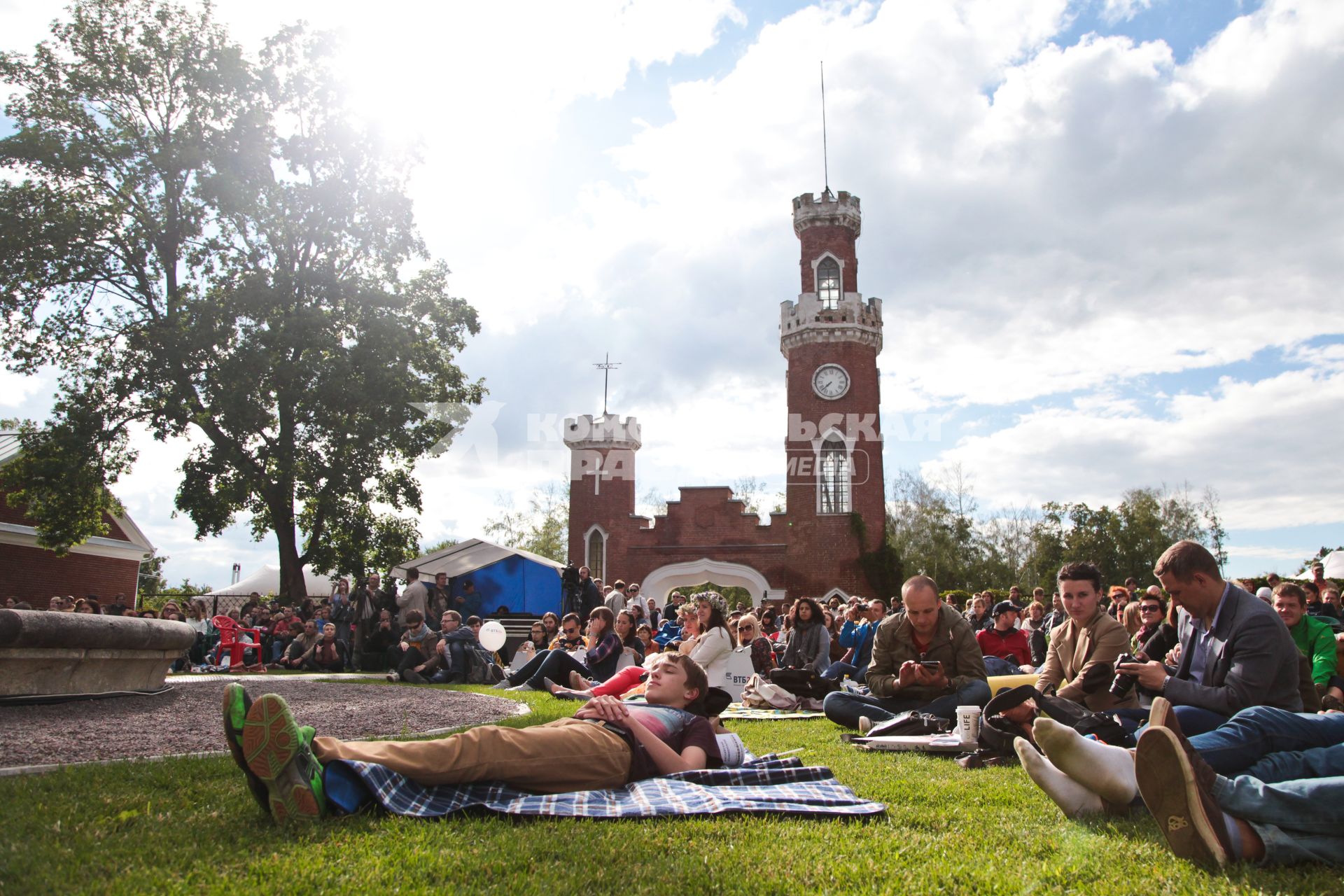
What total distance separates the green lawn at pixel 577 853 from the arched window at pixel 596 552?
2836 cm

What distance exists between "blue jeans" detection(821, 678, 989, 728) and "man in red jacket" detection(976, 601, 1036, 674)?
134 inches

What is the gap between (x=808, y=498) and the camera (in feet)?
99.3

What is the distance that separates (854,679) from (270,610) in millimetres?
14016

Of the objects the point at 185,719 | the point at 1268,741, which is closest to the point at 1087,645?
the point at 1268,741

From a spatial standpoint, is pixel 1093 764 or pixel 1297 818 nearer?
pixel 1297 818

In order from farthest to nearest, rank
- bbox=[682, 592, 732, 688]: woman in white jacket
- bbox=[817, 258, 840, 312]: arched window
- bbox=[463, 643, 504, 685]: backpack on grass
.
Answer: bbox=[817, 258, 840, 312]: arched window, bbox=[463, 643, 504, 685]: backpack on grass, bbox=[682, 592, 732, 688]: woman in white jacket

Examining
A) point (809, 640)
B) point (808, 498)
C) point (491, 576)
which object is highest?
point (808, 498)

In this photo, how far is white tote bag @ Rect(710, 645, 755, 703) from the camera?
1004 cm

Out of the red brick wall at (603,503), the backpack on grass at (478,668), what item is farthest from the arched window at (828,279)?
the backpack on grass at (478,668)

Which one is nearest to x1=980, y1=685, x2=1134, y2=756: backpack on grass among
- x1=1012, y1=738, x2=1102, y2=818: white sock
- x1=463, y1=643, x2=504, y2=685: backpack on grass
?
x1=1012, y1=738, x2=1102, y2=818: white sock

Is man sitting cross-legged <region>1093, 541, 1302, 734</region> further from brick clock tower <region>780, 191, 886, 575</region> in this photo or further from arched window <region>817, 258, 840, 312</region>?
arched window <region>817, 258, 840, 312</region>

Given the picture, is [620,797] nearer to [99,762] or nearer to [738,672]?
[99,762]

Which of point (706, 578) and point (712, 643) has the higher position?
point (706, 578)

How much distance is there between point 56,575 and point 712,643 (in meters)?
26.3
